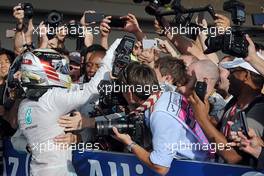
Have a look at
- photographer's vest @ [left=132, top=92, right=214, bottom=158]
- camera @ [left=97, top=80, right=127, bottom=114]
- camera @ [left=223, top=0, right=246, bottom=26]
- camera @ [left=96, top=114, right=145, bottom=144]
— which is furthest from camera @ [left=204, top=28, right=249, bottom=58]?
camera @ [left=97, top=80, right=127, bottom=114]

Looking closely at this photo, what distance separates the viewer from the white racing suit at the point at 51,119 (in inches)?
152

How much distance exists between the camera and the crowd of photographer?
3.18m

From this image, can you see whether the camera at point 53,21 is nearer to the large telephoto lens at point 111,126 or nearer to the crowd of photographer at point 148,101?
the crowd of photographer at point 148,101

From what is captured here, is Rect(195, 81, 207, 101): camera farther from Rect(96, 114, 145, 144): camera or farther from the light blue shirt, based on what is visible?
Rect(96, 114, 145, 144): camera

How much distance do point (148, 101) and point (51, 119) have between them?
2.85 feet

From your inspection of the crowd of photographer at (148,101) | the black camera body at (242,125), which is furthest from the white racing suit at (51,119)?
the black camera body at (242,125)

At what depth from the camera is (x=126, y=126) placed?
3.47 m

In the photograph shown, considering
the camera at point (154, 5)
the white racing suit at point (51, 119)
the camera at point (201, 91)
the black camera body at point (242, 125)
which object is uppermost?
the camera at point (154, 5)

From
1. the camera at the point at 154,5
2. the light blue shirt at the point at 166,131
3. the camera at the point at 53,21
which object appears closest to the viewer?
the light blue shirt at the point at 166,131

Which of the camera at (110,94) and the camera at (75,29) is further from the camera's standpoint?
the camera at (75,29)

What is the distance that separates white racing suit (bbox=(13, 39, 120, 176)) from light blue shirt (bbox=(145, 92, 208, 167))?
26.9 inches

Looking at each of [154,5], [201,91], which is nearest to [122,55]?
[201,91]

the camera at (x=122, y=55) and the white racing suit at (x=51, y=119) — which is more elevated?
the camera at (x=122, y=55)

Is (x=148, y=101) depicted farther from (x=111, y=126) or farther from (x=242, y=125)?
(x=242, y=125)
